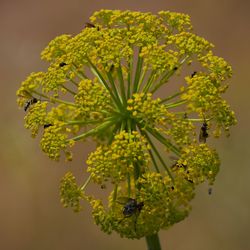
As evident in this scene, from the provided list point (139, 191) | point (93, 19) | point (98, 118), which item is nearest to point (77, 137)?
point (98, 118)

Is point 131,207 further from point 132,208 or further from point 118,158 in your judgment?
point 118,158

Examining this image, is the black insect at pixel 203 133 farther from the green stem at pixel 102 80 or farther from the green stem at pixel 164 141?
the green stem at pixel 102 80

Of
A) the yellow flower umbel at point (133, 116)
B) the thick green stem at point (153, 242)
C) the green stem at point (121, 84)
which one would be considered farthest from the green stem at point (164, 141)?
the thick green stem at point (153, 242)

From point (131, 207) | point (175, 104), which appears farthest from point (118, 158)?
point (175, 104)

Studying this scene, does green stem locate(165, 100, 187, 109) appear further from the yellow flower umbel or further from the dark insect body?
the dark insect body

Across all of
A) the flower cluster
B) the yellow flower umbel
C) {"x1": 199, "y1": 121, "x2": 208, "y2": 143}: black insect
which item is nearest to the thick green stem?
the yellow flower umbel

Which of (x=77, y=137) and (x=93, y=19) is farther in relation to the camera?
(x=93, y=19)

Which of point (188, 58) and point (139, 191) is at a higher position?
point (188, 58)

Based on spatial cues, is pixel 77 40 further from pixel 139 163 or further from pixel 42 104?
pixel 139 163

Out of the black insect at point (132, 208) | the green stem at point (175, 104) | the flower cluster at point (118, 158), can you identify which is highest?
the green stem at point (175, 104)
